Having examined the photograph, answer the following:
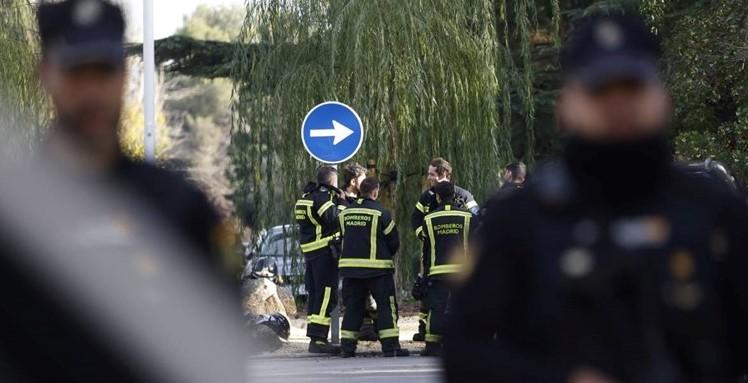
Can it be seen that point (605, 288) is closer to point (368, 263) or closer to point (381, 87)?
point (368, 263)

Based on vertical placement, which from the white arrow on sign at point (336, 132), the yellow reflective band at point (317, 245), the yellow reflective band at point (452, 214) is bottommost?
the yellow reflective band at point (317, 245)

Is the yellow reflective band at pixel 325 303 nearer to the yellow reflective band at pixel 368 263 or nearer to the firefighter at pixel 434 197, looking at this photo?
the yellow reflective band at pixel 368 263

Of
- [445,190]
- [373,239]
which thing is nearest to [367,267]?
[373,239]

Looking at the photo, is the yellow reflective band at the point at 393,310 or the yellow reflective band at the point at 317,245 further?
the yellow reflective band at the point at 317,245

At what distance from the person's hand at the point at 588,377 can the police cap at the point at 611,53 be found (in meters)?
0.63

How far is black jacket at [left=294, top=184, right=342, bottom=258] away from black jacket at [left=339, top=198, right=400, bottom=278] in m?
0.48

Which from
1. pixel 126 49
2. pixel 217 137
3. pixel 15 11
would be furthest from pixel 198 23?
pixel 126 49

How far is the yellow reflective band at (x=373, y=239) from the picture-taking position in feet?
55.5

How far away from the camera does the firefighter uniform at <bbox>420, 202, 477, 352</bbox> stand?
645 inches

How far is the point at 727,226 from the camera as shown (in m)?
4.13

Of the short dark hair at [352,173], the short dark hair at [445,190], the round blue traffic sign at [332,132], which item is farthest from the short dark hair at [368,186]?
the round blue traffic sign at [332,132]

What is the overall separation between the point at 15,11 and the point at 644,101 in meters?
20.1

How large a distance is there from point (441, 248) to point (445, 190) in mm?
645

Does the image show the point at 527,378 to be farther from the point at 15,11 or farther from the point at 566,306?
the point at 15,11
